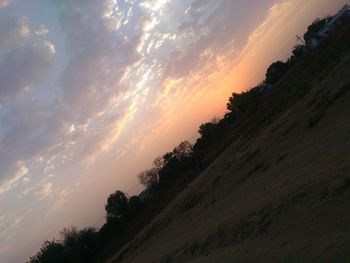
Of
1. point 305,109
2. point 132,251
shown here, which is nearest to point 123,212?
point 132,251

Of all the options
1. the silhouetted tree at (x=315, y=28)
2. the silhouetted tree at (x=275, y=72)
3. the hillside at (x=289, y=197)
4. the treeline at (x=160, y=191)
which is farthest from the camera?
the silhouetted tree at (x=315, y=28)

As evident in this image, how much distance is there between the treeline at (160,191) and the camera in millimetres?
81562

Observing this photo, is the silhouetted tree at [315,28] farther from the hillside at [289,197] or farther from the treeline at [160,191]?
the hillside at [289,197]

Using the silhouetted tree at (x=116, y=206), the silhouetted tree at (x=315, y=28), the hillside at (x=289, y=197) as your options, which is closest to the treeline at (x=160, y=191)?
the silhouetted tree at (x=116, y=206)

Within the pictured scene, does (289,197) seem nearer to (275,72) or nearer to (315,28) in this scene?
(275,72)

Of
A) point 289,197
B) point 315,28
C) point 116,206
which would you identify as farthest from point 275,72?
point 289,197

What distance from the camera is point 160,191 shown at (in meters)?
93.6

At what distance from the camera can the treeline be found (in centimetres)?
8156

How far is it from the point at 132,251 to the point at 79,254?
3518cm

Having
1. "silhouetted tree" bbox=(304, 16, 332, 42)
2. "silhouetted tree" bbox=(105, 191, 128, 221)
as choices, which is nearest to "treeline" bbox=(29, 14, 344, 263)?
"silhouetted tree" bbox=(105, 191, 128, 221)

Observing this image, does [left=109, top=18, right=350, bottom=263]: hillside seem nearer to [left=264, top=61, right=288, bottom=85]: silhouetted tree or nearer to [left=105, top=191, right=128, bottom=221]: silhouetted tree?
[left=105, top=191, right=128, bottom=221]: silhouetted tree

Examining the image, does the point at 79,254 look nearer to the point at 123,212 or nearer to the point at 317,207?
the point at 123,212

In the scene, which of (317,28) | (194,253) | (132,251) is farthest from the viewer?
(317,28)

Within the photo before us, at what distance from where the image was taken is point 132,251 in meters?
53.9
